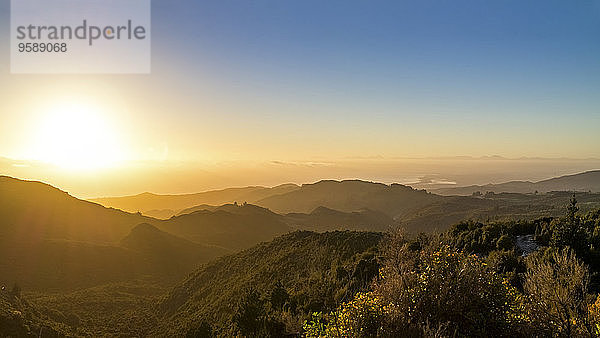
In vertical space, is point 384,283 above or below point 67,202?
above

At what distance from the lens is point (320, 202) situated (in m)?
188

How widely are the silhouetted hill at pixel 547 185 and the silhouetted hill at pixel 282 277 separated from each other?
151 m

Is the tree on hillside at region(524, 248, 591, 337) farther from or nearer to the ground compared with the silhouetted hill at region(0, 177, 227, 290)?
farther from the ground

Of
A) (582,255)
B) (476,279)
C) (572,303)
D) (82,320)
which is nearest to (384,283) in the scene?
(476,279)

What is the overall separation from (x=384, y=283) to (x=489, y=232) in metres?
14.9

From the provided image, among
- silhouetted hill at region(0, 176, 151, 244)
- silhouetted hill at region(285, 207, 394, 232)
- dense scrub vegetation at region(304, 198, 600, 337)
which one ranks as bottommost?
silhouetted hill at region(285, 207, 394, 232)

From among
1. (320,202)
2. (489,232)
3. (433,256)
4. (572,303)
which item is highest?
(433,256)

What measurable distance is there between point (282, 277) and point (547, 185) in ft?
654

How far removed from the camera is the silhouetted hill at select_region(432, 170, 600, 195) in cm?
16056

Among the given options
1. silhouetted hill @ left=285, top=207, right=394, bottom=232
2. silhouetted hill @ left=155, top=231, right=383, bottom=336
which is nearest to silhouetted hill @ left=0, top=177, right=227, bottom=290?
silhouetted hill @ left=155, top=231, right=383, bottom=336

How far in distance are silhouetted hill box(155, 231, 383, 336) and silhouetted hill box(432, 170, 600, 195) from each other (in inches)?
5955

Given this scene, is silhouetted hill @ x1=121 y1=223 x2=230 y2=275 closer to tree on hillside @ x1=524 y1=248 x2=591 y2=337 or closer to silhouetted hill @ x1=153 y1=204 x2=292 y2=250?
silhouetted hill @ x1=153 y1=204 x2=292 y2=250

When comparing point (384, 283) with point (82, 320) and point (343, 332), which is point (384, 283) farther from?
point (82, 320)

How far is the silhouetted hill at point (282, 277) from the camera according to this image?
1577cm
